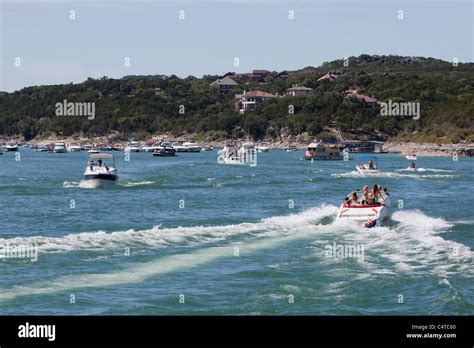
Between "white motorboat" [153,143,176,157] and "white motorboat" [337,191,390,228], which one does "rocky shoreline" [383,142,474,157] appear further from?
"white motorboat" [337,191,390,228]

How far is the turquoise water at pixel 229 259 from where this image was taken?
22.0 metres

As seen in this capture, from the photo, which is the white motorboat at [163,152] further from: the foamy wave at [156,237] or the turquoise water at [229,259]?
the foamy wave at [156,237]

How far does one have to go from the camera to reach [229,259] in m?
28.9

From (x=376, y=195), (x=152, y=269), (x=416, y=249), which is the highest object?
(x=376, y=195)

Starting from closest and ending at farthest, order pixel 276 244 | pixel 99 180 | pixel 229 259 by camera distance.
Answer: pixel 229 259 → pixel 276 244 → pixel 99 180

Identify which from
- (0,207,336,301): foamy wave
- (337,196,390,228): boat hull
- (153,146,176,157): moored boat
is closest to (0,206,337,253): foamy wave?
(0,207,336,301): foamy wave

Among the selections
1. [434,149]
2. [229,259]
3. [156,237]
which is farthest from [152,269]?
[434,149]

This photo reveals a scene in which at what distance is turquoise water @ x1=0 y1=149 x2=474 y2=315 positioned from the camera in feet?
72.2

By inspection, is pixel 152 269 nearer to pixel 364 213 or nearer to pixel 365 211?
pixel 364 213

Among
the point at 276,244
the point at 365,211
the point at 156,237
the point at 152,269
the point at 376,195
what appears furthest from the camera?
the point at 376,195

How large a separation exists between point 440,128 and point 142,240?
159 metres

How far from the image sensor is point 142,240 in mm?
32500
